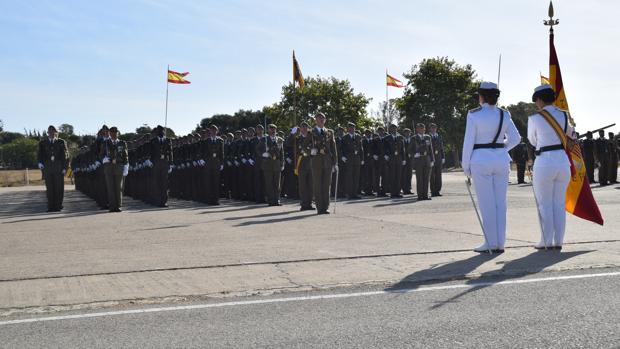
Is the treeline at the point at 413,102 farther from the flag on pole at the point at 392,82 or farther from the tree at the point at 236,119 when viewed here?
the tree at the point at 236,119

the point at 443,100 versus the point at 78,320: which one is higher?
the point at 443,100

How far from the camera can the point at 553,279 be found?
24.9ft

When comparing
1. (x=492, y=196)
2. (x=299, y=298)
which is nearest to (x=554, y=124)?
(x=492, y=196)

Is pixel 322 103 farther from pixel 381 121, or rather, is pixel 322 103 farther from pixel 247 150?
pixel 247 150

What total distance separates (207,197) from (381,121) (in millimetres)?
66560

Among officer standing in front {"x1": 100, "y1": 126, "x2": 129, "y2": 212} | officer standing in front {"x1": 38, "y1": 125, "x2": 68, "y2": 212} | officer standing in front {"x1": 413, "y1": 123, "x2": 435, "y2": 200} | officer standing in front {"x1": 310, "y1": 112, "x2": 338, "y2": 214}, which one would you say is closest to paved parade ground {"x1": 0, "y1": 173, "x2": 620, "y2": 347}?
officer standing in front {"x1": 310, "y1": 112, "x2": 338, "y2": 214}

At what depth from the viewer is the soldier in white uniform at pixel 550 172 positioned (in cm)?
987

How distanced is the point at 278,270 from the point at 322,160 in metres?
9.56

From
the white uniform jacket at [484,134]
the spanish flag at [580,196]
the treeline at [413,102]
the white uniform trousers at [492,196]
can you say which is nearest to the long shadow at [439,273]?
the white uniform trousers at [492,196]

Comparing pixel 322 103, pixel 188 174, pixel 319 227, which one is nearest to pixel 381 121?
A: pixel 322 103

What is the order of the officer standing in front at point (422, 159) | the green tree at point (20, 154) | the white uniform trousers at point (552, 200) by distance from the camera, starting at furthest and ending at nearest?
1. the green tree at point (20, 154)
2. the officer standing in front at point (422, 159)
3. the white uniform trousers at point (552, 200)

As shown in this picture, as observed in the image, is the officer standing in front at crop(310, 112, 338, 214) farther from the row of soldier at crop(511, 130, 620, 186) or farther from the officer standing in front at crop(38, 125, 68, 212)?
the row of soldier at crop(511, 130, 620, 186)

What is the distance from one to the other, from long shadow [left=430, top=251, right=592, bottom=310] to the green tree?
110387mm

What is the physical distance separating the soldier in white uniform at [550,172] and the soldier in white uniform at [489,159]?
0.46m
